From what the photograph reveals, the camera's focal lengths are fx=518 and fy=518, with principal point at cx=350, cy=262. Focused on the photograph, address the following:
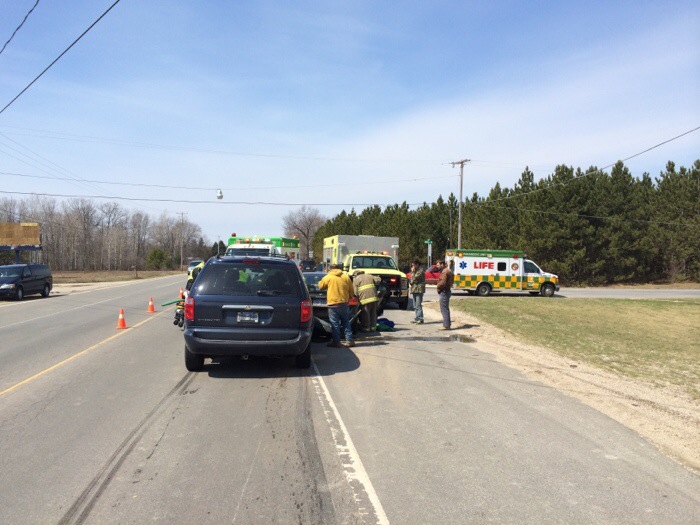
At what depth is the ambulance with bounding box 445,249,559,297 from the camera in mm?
26812

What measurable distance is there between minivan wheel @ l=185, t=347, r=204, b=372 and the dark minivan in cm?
2045

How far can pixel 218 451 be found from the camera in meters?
4.77

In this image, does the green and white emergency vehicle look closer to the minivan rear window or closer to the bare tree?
the minivan rear window

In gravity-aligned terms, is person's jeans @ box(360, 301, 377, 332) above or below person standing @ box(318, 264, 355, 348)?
below

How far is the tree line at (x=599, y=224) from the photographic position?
40.6m

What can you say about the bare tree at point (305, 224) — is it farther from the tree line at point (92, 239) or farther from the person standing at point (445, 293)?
the person standing at point (445, 293)

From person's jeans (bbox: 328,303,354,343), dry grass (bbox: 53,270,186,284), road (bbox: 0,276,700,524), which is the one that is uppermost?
person's jeans (bbox: 328,303,354,343)

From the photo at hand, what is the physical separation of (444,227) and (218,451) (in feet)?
172

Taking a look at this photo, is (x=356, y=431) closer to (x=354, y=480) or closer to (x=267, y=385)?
(x=354, y=480)

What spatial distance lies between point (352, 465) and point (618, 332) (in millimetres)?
12703

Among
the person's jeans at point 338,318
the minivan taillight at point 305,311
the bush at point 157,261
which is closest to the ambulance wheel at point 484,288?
the person's jeans at point 338,318

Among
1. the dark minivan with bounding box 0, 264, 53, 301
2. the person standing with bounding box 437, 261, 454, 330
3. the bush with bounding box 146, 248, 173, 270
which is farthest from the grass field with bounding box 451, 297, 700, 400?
the bush with bounding box 146, 248, 173, 270

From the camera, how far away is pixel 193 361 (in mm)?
7988

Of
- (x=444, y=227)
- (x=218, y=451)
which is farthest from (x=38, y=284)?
(x=444, y=227)
